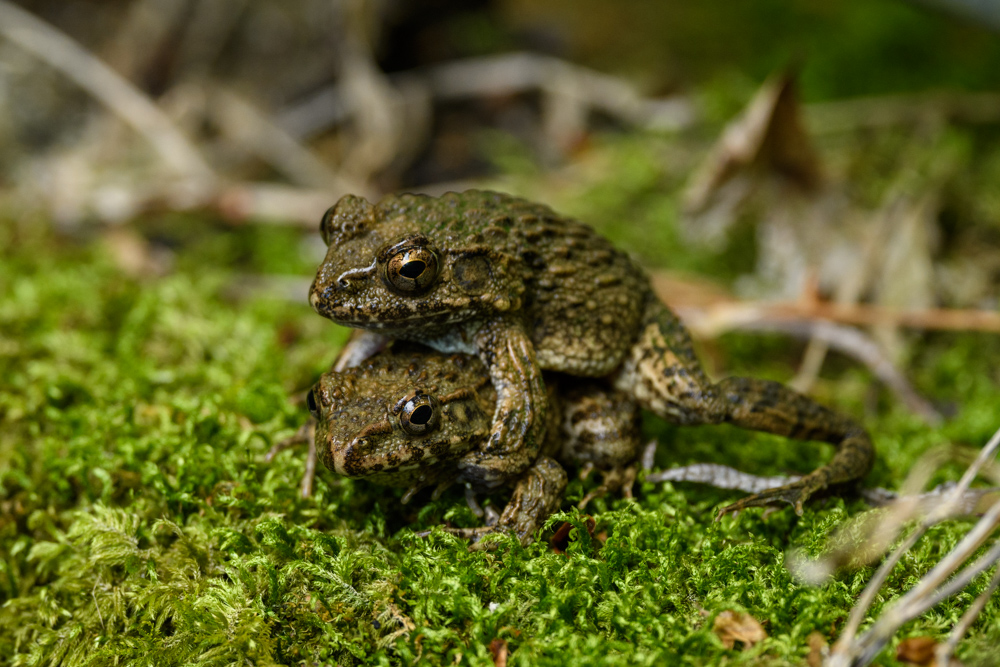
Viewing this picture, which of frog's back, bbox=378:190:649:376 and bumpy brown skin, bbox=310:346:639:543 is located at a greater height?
frog's back, bbox=378:190:649:376

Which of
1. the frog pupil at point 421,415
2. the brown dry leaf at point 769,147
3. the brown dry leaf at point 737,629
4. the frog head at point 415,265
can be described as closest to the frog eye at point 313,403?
the frog head at point 415,265

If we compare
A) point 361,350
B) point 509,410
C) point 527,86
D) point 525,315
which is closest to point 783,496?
point 509,410

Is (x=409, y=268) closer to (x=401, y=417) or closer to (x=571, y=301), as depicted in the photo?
(x=401, y=417)

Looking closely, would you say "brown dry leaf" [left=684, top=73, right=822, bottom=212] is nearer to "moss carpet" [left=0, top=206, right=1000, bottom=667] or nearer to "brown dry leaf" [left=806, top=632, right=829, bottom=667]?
"moss carpet" [left=0, top=206, right=1000, bottom=667]

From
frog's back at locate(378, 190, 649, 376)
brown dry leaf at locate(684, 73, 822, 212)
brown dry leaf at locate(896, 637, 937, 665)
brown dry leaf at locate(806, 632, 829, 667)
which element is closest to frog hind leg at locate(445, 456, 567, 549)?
frog's back at locate(378, 190, 649, 376)

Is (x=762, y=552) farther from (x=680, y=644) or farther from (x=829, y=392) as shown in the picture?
(x=829, y=392)

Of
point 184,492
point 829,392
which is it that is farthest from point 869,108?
point 184,492
